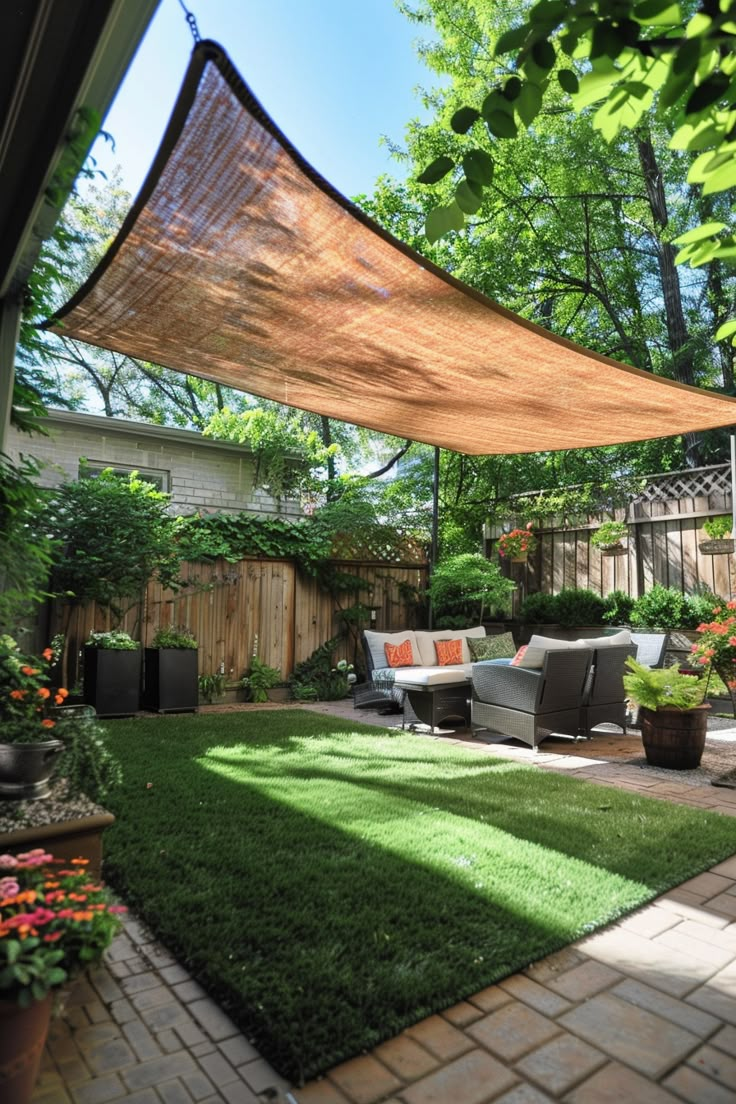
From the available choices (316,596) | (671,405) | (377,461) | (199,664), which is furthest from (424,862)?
(377,461)

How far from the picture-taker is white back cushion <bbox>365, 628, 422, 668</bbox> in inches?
281

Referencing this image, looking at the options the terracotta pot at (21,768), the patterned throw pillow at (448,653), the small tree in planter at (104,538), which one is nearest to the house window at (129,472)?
the small tree in planter at (104,538)

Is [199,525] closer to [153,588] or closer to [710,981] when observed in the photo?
[153,588]

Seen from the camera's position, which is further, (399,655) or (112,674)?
(399,655)

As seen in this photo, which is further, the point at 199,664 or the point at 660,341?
the point at 660,341

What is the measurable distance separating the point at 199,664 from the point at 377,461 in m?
13.0

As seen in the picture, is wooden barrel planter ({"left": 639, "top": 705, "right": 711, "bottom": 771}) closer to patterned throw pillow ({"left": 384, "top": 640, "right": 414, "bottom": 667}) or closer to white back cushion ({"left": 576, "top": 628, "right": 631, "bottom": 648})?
white back cushion ({"left": 576, "top": 628, "right": 631, "bottom": 648})

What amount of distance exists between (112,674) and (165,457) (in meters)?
4.49

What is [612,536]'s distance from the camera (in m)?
8.65

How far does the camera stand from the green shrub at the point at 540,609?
9.09 m

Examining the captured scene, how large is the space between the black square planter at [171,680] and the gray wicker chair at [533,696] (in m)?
3.06

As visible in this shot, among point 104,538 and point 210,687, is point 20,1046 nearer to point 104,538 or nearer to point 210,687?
point 104,538

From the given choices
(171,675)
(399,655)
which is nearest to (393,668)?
(399,655)

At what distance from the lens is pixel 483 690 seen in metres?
5.71
